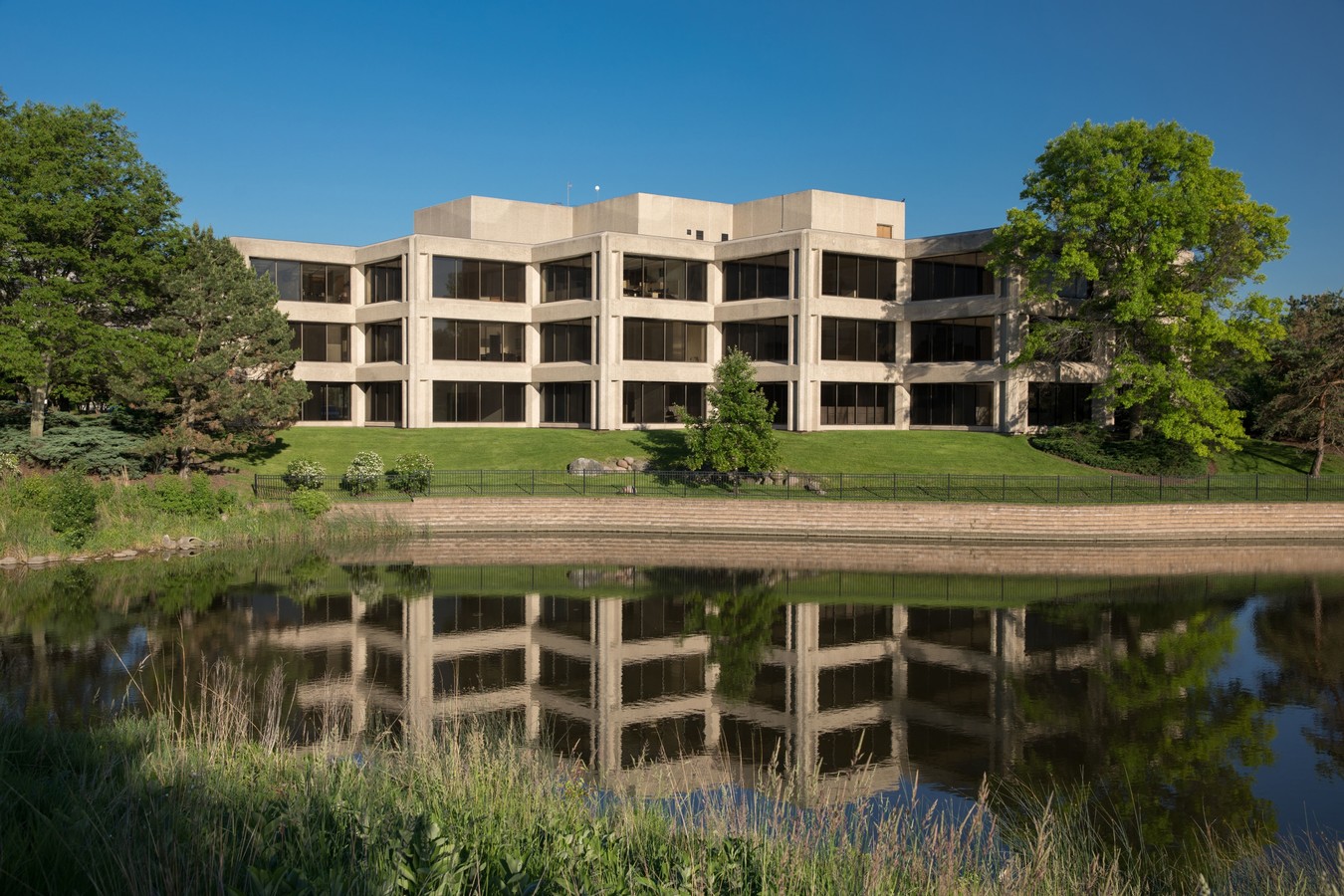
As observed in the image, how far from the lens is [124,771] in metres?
9.23

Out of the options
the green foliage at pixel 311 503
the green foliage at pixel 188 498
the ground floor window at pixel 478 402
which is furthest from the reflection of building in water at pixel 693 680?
the ground floor window at pixel 478 402

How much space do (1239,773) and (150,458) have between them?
3878 cm

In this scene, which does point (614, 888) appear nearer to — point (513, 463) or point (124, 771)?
point (124, 771)

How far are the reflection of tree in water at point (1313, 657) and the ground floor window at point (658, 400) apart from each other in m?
34.6

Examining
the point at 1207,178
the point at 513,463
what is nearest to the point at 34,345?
the point at 513,463

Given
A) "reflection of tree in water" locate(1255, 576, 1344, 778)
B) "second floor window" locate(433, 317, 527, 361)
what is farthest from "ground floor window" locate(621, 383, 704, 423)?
"reflection of tree in water" locate(1255, 576, 1344, 778)

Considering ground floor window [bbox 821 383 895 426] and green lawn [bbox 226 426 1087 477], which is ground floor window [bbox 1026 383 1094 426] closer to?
green lawn [bbox 226 426 1087 477]

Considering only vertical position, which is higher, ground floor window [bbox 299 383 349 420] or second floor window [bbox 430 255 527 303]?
second floor window [bbox 430 255 527 303]

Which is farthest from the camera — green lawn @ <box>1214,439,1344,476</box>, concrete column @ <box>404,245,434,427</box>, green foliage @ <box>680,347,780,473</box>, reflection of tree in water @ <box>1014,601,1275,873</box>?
concrete column @ <box>404,245,434,427</box>

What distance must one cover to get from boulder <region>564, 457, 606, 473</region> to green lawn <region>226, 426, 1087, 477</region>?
90cm

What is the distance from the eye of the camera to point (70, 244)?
127 feet

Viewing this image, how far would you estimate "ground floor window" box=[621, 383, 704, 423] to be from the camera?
56438mm

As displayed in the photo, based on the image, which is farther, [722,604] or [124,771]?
[722,604]

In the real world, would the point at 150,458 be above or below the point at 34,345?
below
